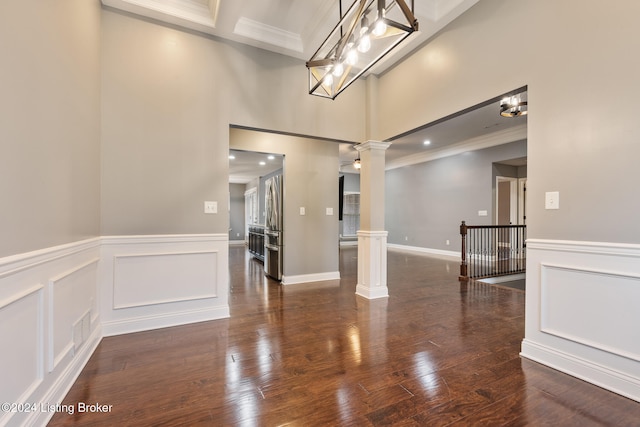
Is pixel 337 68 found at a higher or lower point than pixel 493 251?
higher

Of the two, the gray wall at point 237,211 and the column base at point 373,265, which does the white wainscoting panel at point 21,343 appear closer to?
the column base at point 373,265

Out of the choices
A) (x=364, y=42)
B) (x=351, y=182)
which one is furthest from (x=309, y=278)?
(x=351, y=182)

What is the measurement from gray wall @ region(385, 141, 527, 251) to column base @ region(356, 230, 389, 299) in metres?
4.41

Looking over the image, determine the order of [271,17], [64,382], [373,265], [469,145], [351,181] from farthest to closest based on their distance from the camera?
[351,181] → [469,145] → [373,265] → [271,17] → [64,382]

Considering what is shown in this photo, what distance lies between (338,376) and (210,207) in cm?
205

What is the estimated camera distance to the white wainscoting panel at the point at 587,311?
1.67 meters

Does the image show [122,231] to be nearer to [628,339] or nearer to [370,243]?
[370,243]

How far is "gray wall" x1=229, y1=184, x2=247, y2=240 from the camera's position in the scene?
11.5m

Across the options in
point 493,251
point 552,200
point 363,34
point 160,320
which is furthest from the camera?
point 493,251

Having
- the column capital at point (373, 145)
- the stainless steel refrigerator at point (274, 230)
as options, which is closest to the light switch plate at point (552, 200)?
the column capital at point (373, 145)

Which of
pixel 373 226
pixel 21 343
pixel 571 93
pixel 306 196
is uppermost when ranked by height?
pixel 571 93

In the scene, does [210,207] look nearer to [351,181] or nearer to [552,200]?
[552,200]

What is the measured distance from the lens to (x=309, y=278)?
467 centimetres

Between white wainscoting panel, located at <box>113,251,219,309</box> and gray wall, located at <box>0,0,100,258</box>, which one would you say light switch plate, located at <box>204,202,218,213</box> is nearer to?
white wainscoting panel, located at <box>113,251,219,309</box>
